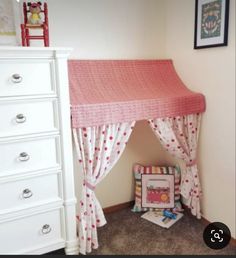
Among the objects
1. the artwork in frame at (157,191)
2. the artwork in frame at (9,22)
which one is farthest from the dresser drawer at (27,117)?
the artwork in frame at (157,191)

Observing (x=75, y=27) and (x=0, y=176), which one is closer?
(x=0, y=176)

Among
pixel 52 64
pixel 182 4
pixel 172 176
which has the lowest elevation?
Answer: pixel 172 176

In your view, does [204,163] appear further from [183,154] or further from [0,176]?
[0,176]

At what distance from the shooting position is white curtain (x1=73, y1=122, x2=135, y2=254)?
5.81 feet

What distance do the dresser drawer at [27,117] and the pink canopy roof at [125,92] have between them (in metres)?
0.13

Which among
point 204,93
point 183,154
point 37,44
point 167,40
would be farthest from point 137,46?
point 183,154

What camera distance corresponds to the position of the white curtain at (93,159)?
5.81ft

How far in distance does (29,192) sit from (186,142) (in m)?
1.22

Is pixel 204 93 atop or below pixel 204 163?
atop

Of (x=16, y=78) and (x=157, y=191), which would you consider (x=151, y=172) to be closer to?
(x=157, y=191)

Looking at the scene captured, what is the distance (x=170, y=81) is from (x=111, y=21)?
663 millimetres

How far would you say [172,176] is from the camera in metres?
2.39

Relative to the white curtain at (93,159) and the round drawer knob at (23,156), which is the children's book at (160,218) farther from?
the round drawer knob at (23,156)

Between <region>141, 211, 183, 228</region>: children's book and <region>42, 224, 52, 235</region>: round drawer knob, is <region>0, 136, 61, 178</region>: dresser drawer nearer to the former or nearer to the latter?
<region>42, 224, 52, 235</region>: round drawer knob
